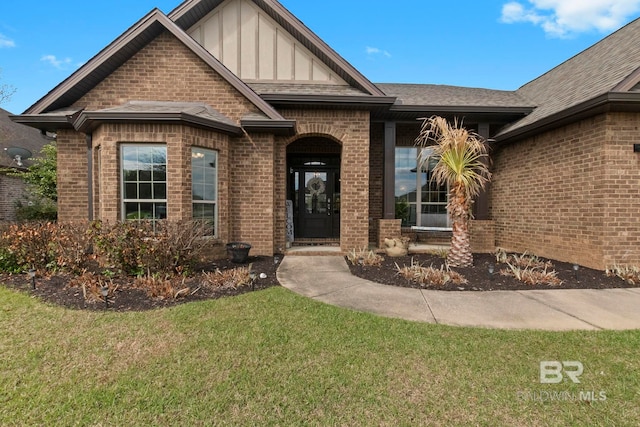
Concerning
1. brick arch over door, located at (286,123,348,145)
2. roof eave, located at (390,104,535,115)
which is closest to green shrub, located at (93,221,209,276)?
brick arch over door, located at (286,123,348,145)

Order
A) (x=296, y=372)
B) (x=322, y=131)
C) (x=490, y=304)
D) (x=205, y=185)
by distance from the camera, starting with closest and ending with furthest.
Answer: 1. (x=296, y=372)
2. (x=490, y=304)
3. (x=205, y=185)
4. (x=322, y=131)

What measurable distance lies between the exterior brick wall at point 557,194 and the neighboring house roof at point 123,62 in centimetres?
684

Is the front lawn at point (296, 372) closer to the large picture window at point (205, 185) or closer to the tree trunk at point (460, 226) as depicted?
the tree trunk at point (460, 226)

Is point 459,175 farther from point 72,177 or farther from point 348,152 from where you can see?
point 72,177

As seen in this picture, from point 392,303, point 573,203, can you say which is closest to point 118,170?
point 392,303

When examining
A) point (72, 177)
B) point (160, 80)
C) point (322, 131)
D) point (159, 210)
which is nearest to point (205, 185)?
point (159, 210)

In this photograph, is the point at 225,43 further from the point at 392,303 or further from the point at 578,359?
the point at 578,359

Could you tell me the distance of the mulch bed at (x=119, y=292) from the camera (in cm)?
412

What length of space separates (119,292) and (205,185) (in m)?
3.14

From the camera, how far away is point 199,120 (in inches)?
251

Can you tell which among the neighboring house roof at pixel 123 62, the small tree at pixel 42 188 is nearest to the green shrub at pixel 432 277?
the neighboring house roof at pixel 123 62

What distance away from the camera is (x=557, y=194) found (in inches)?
281

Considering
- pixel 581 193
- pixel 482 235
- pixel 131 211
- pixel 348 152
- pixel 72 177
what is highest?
pixel 348 152

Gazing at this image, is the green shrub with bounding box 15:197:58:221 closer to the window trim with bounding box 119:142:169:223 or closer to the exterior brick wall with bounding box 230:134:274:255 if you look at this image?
the window trim with bounding box 119:142:169:223
